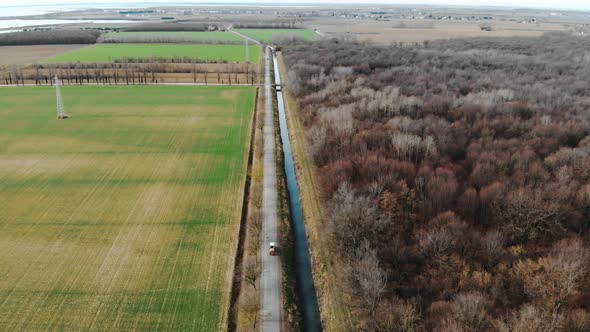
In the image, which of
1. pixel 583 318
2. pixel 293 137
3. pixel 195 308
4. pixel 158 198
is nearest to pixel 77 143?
pixel 158 198

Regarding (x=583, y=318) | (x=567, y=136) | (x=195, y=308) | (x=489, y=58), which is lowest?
(x=195, y=308)

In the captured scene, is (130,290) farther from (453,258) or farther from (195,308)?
(453,258)

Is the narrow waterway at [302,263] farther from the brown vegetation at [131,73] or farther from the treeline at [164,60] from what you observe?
the treeline at [164,60]

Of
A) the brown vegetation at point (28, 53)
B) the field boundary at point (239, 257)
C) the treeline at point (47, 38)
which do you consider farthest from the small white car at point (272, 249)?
the treeline at point (47, 38)

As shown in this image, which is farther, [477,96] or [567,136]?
[477,96]

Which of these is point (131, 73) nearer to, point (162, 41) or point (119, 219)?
point (162, 41)

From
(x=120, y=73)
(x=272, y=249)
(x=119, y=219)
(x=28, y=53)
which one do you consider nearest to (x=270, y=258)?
(x=272, y=249)

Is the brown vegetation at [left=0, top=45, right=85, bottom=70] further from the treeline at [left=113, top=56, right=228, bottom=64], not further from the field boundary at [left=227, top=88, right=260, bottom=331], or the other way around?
the field boundary at [left=227, top=88, right=260, bottom=331]
